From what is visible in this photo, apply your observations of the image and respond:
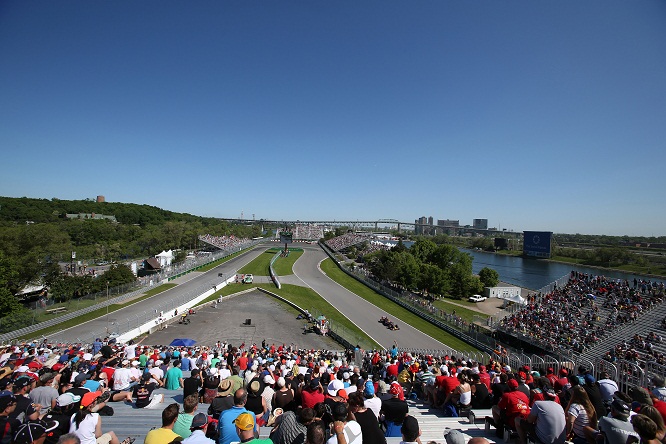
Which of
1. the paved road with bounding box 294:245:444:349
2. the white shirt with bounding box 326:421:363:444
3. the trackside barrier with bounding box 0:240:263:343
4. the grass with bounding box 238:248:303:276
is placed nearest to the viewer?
the white shirt with bounding box 326:421:363:444

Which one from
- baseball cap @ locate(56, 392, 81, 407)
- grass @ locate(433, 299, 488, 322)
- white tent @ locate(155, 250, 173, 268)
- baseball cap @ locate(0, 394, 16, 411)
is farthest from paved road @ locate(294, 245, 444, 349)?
white tent @ locate(155, 250, 173, 268)

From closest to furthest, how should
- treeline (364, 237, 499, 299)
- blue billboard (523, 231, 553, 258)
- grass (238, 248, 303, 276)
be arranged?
1. treeline (364, 237, 499, 299)
2. grass (238, 248, 303, 276)
3. blue billboard (523, 231, 553, 258)

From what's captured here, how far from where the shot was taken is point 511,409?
214 inches

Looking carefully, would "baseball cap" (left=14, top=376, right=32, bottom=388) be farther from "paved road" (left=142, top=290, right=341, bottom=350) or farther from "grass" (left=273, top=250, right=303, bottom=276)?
"grass" (left=273, top=250, right=303, bottom=276)

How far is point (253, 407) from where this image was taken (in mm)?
5742

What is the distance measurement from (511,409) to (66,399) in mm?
7731

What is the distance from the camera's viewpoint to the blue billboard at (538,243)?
8725 centimetres

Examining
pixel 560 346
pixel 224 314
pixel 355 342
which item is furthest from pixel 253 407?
pixel 224 314

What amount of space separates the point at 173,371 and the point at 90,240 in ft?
285

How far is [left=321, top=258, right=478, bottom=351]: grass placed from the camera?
24.3 metres

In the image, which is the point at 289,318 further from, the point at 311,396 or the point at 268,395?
the point at 311,396

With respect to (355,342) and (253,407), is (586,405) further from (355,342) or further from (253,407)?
(355,342)

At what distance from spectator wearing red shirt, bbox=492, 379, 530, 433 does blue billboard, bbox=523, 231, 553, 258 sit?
9886 cm

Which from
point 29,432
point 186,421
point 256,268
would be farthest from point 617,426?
point 256,268
